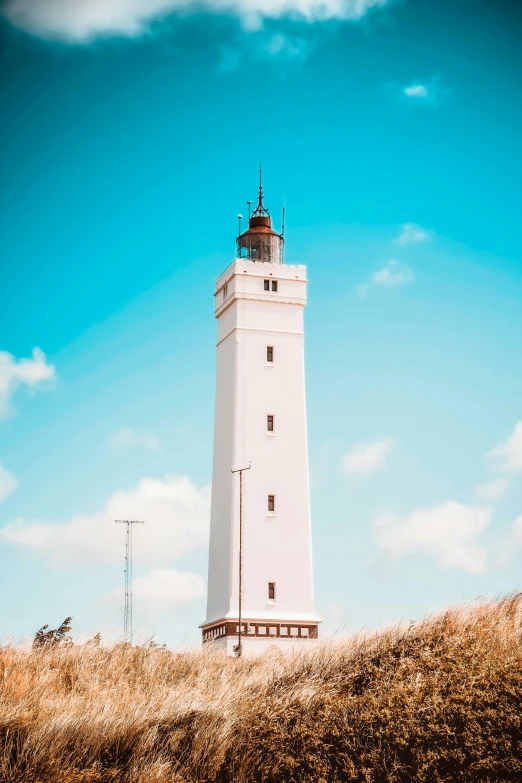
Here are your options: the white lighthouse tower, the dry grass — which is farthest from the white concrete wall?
the dry grass

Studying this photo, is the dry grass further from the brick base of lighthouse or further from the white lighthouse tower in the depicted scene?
the brick base of lighthouse

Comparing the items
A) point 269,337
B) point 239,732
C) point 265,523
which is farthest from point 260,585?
point 239,732

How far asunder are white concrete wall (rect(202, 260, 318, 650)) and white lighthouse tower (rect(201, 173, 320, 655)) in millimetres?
36

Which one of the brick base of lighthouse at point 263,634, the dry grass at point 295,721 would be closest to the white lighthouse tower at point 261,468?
the brick base of lighthouse at point 263,634

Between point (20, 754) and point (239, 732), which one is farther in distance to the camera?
point (239, 732)

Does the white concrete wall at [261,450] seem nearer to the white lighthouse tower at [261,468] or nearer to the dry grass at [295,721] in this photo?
the white lighthouse tower at [261,468]

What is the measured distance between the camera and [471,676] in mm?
13773

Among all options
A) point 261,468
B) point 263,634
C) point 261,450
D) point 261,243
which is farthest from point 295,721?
point 261,243

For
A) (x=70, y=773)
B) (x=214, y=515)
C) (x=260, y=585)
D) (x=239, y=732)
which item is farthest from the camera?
(x=214, y=515)

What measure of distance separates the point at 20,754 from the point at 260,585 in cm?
2179

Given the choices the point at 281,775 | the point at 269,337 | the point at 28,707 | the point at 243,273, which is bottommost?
the point at 281,775

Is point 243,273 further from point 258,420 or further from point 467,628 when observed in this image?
point 467,628

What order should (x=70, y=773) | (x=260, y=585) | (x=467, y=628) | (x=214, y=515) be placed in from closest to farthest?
1. (x=70, y=773)
2. (x=467, y=628)
3. (x=260, y=585)
4. (x=214, y=515)

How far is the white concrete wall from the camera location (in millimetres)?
34219
